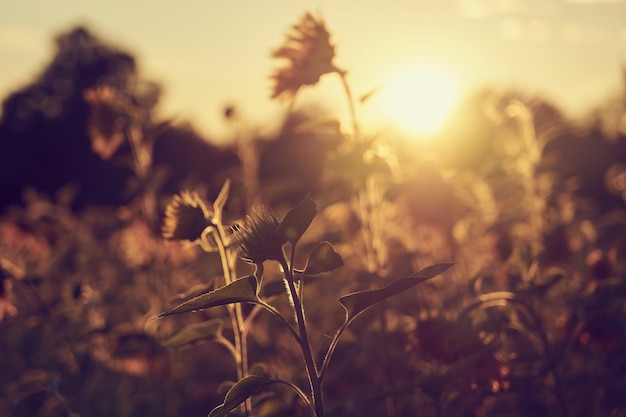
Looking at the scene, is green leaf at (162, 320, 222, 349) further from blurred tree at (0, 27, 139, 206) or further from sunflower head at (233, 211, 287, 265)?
blurred tree at (0, 27, 139, 206)

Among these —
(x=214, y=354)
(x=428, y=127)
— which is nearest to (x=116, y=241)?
(x=214, y=354)

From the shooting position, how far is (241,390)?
62.6 inches

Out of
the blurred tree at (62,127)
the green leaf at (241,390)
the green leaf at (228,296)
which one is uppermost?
the blurred tree at (62,127)

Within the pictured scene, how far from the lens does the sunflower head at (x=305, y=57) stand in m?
2.50

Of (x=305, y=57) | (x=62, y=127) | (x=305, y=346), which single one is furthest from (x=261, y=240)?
(x=62, y=127)

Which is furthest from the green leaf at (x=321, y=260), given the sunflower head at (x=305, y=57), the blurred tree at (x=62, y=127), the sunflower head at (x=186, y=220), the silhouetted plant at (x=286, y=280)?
the blurred tree at (x=62, y=127)

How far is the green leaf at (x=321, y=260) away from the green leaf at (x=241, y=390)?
236mm

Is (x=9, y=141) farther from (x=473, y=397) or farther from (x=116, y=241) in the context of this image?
(x=473, y=397)

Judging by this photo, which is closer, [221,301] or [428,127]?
[221,301]

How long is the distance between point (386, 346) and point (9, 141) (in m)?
30.3

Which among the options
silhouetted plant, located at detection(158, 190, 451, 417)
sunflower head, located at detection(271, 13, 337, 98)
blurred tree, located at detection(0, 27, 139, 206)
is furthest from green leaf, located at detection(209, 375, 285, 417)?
blurred tree, located at detection(0, 27, 139, 206)

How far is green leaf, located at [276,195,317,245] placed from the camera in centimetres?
151

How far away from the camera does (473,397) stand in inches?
97.6

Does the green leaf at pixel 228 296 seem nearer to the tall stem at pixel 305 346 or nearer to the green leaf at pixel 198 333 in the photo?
the tall stem at pixel 305 346
